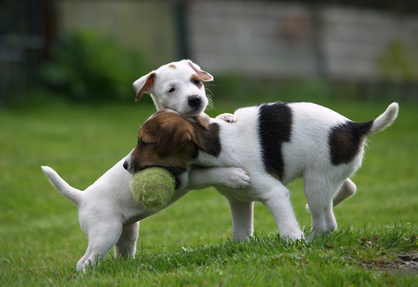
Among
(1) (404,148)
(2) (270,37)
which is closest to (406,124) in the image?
(1) (404,148)

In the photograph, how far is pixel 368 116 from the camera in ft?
54.5

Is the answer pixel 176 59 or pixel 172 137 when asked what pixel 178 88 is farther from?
pixel 176 59

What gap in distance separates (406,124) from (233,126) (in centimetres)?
1271

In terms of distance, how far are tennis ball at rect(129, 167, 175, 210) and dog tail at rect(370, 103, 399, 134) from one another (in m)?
1.96

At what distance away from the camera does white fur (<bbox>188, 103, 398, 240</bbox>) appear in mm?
5270

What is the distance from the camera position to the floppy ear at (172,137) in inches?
204

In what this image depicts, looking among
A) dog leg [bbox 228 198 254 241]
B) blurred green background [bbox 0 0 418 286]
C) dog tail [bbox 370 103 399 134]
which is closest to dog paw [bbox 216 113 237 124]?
dog leg [bbox 228 198 254 241]

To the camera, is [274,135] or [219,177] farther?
[274,135]

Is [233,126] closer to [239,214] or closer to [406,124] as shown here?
[239,214]

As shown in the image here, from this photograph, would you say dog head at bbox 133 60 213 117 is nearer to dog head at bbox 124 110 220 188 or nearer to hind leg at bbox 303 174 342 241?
dog head at bbox 124 110 220 188

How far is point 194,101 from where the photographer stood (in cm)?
557

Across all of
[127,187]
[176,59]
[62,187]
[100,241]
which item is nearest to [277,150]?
[127,187]

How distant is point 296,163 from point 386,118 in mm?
933

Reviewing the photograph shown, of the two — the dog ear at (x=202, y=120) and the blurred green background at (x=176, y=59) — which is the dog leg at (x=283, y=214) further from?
the blurred green background at (x=176, y=59)
